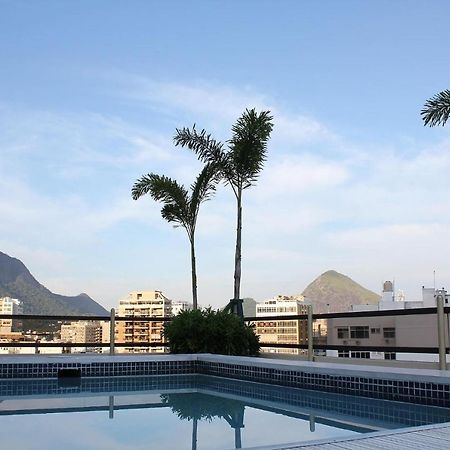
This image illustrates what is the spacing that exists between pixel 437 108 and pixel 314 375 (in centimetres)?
526

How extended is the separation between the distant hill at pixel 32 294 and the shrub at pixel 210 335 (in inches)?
1286

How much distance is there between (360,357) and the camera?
26.1 feet

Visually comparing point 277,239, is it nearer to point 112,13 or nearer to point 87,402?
point 112,13

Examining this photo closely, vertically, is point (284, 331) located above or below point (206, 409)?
above

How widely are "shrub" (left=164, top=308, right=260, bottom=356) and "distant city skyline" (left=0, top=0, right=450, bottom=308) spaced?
0.72m

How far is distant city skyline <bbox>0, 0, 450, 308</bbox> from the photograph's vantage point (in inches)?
539

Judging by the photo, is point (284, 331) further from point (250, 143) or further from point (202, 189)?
point (202, 189)

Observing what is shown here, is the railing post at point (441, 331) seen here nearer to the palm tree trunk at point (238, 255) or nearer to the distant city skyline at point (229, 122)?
the distant city skyline at point (229, 122)

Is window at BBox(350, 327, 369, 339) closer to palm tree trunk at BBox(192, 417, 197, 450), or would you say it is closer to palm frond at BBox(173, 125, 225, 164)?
palm tree trunk at BBox(192, 417, 197, 450)

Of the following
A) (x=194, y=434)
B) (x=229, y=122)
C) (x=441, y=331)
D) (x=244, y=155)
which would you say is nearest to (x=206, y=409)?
(x=194, y=434)

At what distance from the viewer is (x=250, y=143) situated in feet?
37.8

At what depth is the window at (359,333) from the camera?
8047mm

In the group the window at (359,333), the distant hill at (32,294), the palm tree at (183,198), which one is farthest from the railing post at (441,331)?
the distant hill at (32,294)

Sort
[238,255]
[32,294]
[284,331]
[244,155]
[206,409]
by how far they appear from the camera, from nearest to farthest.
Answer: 1. [206,409]
2. [284,331]
3. [238,255]
4. [244,155]
5. [32,294]
